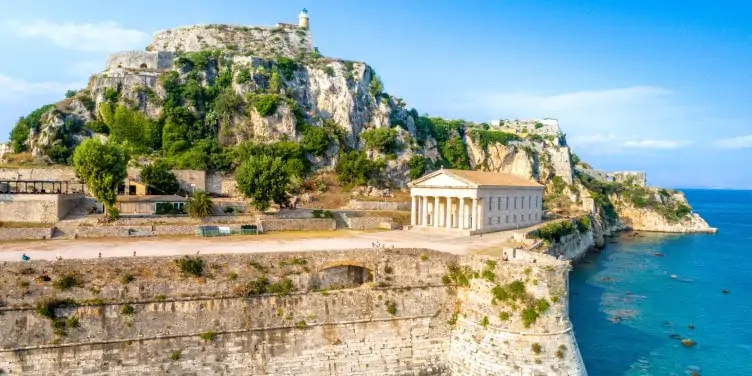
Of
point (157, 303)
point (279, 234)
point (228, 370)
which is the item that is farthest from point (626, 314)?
point (157, 303)

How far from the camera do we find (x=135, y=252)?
2630cm

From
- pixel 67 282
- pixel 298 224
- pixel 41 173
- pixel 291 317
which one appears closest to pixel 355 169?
pixel 298 224

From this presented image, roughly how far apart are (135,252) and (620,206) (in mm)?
93217

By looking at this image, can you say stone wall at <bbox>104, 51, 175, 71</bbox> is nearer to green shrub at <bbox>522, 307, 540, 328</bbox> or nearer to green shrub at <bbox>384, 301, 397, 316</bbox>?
green shrub at <bbox>384, 301, 397, 316</bbox>

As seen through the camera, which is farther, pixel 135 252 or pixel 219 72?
pixel 219 72

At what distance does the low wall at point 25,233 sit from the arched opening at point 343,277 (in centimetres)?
1790

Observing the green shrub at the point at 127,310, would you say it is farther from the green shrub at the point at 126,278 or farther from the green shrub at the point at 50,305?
the green shrub at the point at 50,305

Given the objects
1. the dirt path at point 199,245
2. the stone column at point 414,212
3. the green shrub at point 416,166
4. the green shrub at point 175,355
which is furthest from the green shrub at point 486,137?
the green shrub at point 175,355

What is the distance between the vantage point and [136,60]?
71750 millimetres

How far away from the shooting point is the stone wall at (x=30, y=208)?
34.1 metres

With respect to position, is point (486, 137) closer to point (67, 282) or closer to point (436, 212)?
point (436, 212)

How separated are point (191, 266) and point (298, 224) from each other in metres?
16.5

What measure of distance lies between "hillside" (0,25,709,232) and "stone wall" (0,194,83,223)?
16.4 metres

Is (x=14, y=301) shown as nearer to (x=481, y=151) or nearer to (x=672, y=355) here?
(x=672, y=355)
